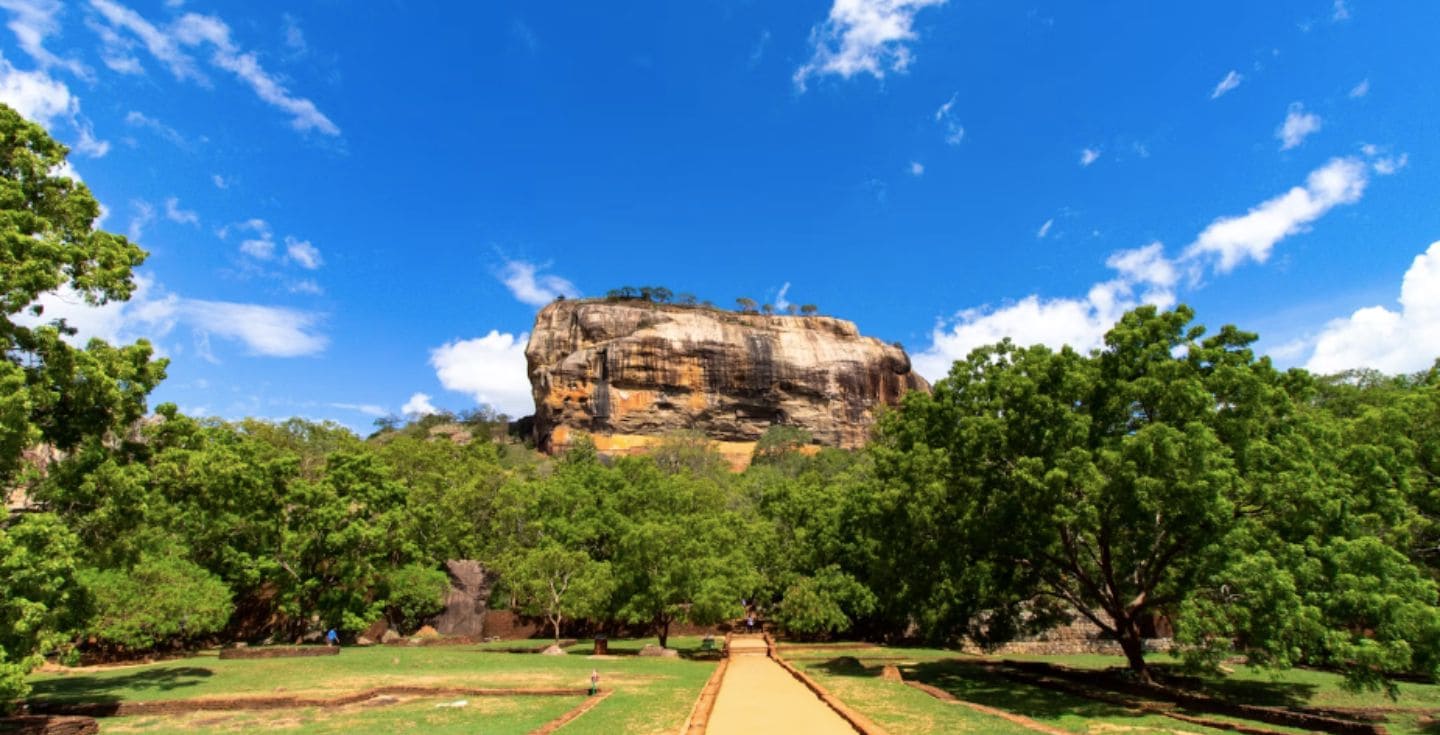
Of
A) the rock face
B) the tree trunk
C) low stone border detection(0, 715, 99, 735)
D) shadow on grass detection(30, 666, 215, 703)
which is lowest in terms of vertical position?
shadow on grass detection(30, 666, 215, 703)

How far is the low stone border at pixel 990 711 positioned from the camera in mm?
11320

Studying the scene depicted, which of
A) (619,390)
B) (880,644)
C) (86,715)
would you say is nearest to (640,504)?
(880,644)

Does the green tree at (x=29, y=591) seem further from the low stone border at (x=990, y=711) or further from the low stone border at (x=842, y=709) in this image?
the low stone border at (x=990, y=711)

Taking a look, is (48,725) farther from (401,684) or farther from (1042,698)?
(1042,698)

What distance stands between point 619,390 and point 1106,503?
235 feet

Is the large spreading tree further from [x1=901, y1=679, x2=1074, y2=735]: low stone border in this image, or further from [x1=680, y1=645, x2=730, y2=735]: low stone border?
[x1=901, y1=679, x2=1074, y2=735]: low stone border

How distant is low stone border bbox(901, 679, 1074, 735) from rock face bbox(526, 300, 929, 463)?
66078mm

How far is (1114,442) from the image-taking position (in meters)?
15.7

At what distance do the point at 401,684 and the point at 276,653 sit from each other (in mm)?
10553

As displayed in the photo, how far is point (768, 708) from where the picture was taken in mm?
13688

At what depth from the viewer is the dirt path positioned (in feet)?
38.1

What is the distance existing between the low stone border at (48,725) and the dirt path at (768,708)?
33.0 feet

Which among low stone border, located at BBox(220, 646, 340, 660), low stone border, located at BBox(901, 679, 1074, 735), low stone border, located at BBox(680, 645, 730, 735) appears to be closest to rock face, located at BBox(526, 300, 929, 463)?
low stone border, located at BBox(220, 646, 340, 660)

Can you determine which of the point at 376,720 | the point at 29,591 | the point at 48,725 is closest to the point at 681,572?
the point at 376,720
